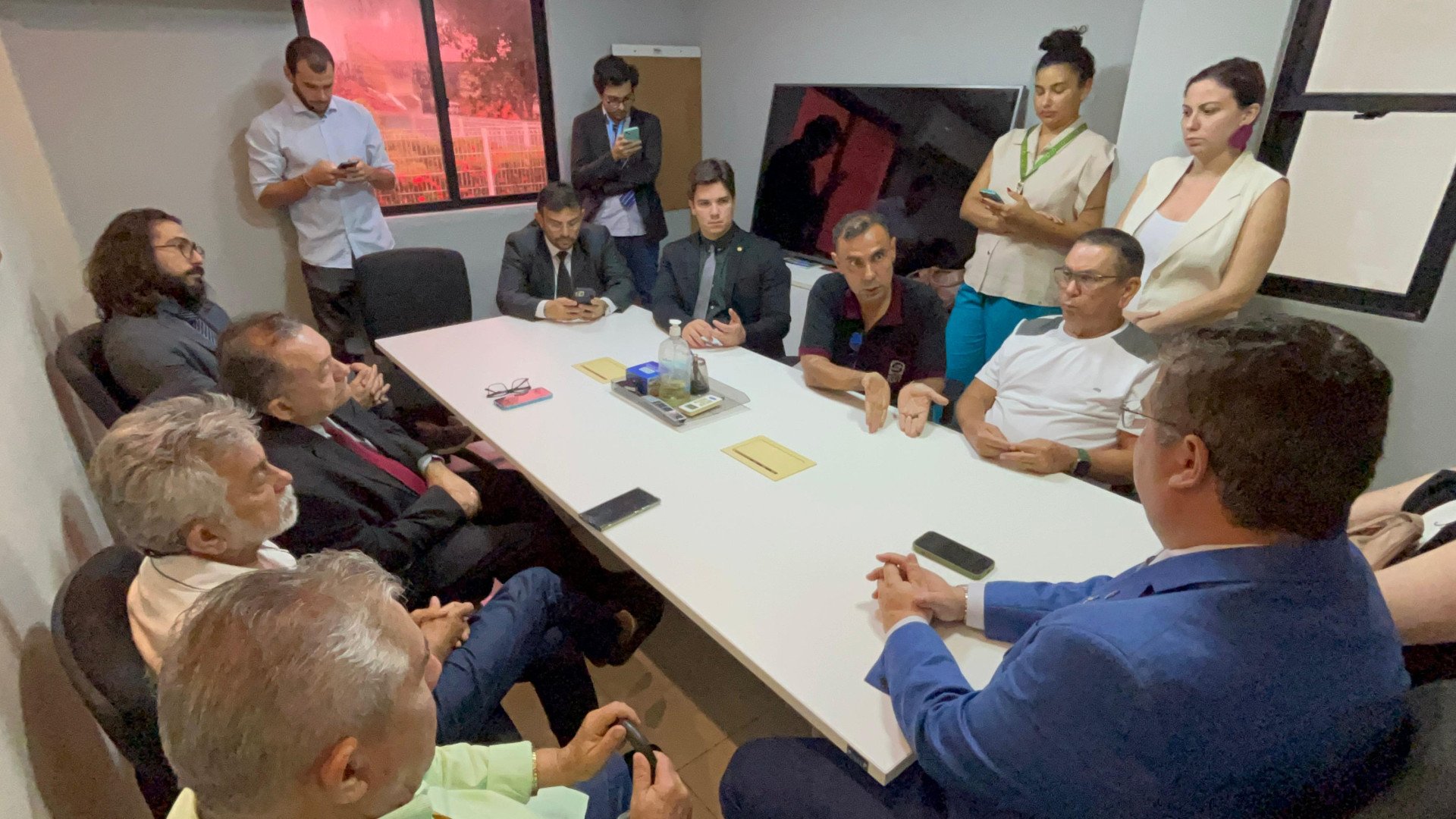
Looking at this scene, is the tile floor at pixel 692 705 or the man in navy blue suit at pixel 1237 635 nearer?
the man in navy blue suit at pixel 1237 635

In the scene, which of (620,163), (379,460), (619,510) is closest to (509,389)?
(379,460)

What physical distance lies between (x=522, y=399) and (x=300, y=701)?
1479 mm

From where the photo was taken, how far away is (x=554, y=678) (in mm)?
1622

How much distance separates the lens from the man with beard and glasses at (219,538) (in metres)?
1.13

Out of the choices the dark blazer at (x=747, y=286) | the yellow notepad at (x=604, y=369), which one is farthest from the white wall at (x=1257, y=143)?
the yellow notepad at (x=604, y=369)

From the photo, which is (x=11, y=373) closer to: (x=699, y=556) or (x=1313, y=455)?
(x=699, y=556)

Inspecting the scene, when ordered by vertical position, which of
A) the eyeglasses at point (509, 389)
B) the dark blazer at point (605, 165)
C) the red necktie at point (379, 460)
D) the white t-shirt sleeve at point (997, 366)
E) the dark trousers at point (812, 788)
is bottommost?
the dark trousers at point (812, 788)

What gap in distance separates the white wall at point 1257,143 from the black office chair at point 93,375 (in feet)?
11.2

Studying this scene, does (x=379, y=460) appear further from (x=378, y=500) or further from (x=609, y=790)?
(x=609, y=790)

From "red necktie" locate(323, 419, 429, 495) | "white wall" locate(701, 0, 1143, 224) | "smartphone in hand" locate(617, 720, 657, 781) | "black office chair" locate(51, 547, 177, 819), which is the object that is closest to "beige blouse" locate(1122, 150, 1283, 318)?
"white wall" locate(701, 0, 1143, 224)

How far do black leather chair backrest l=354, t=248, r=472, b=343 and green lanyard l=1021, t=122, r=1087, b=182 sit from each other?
8.06 ft

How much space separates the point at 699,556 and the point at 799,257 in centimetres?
320

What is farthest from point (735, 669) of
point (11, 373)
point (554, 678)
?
point (11, 373)

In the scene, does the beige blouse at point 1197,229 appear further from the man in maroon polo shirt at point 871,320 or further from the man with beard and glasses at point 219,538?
the man with beard and glasses at point 219,538
